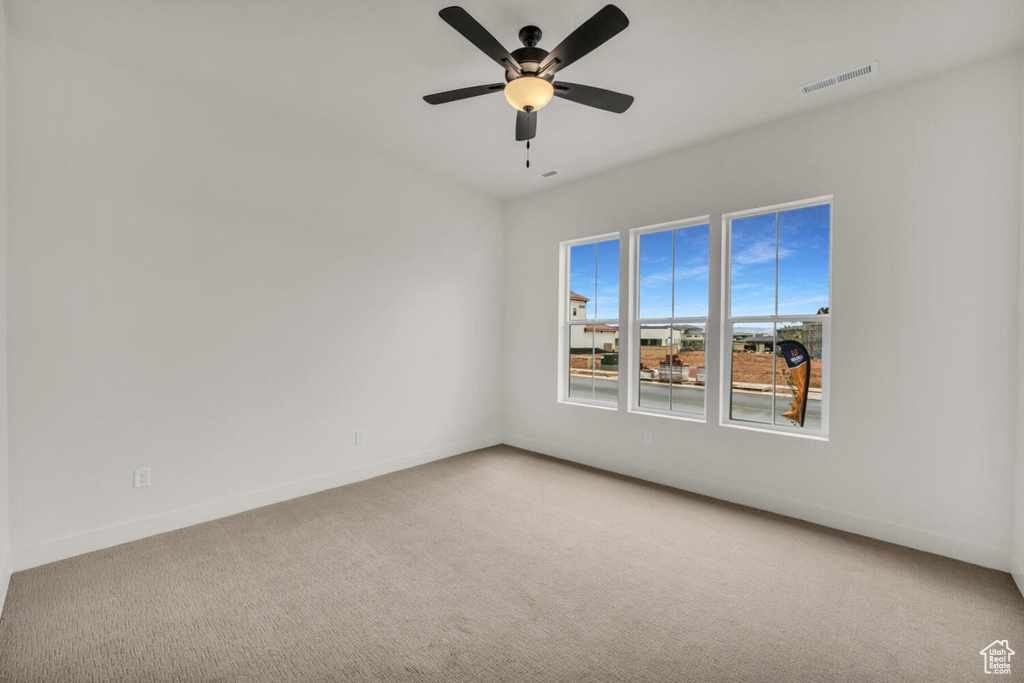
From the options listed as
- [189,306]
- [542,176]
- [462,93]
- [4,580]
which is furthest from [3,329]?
[542,176]

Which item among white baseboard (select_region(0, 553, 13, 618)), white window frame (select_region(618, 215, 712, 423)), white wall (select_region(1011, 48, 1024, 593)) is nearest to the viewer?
white baseboard (select_region(0, 553, 13, 618))

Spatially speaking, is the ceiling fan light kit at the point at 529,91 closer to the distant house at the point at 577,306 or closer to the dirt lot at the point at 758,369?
the dirt lot at the point at 758,369

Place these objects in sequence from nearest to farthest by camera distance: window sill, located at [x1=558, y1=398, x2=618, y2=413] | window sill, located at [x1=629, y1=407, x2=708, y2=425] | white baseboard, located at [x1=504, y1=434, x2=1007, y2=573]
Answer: white baseboard, located at [x1=504, y1=434, x2=1007, y2=573] < window sill, located at [x1=629, y1=407, x2=708, y2=425] < window sill, located at [x1=558, y1=398, x2=618, y2=413]

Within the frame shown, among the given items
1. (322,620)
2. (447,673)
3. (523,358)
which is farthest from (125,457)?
(523,358)

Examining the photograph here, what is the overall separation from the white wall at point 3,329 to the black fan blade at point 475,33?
2311 millimetres

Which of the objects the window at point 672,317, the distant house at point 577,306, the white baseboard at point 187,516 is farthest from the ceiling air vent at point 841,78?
the white baseboard at point 187,516

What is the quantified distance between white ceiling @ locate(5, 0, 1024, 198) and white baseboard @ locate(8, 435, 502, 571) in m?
2.86

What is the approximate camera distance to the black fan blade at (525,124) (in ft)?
8.54

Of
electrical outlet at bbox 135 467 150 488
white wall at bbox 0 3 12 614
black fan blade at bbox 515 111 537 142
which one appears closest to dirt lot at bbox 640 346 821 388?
black fan blade at bbox 515 111 537 142

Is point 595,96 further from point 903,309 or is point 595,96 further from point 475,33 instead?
point 903,309

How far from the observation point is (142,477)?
2834mm

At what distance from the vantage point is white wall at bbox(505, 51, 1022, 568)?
258 centimetres

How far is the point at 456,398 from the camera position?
4879 millimetres

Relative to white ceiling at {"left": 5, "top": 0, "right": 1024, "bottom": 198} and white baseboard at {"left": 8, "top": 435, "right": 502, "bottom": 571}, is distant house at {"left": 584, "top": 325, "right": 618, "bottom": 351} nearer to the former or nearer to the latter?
white ceiling at {"left": 5, "top": 0, "right": 1024, "bottom": 198}
